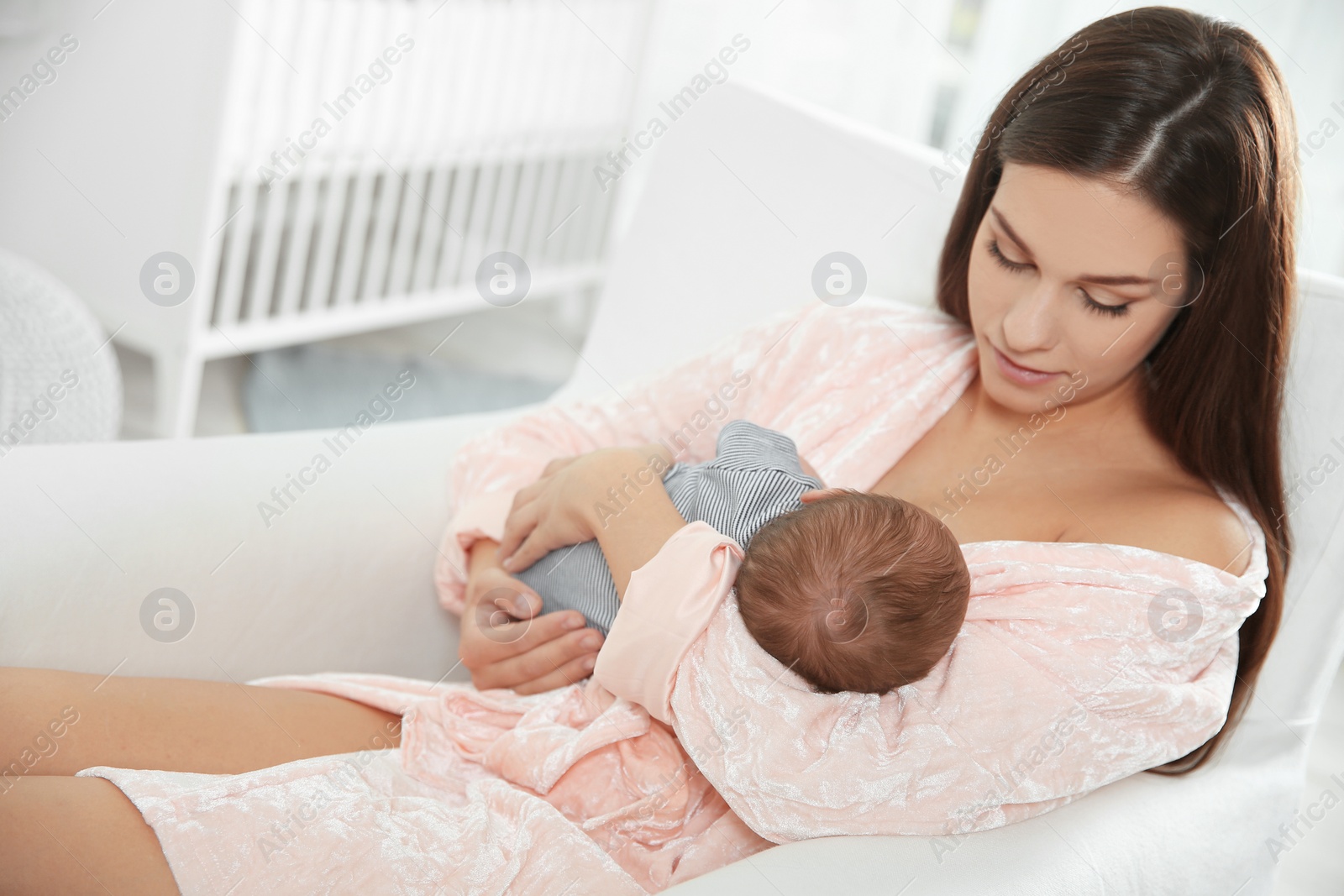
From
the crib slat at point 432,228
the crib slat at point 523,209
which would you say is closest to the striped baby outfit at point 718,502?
the crib slat at point 432,228

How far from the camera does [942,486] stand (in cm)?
124

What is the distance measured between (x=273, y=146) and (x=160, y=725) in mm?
1702

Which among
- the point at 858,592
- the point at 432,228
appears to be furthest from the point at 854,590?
the point at 432,228

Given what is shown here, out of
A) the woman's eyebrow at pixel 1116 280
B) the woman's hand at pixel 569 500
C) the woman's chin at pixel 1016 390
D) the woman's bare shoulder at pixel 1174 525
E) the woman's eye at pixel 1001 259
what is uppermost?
the woman's eyebrow at pixel 1116 280

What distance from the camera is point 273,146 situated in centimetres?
246

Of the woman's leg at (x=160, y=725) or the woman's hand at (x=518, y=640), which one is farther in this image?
the woman's hand at (x=518, y=640)

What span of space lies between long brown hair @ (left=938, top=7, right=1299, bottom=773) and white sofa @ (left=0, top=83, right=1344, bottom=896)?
55mm

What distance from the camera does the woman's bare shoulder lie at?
1.04m

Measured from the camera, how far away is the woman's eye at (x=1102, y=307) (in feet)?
3.53

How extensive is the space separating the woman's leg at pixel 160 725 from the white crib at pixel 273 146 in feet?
4.98

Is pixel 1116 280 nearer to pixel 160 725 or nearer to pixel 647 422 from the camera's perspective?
pixel 647 422

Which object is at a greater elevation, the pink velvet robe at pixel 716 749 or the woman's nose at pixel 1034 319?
the woman's nose at pixel 1034 319

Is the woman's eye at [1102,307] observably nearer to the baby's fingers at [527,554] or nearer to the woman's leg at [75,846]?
the baby's fingers at [527,554]

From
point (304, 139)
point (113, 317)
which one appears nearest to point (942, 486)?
point (304, 139)
